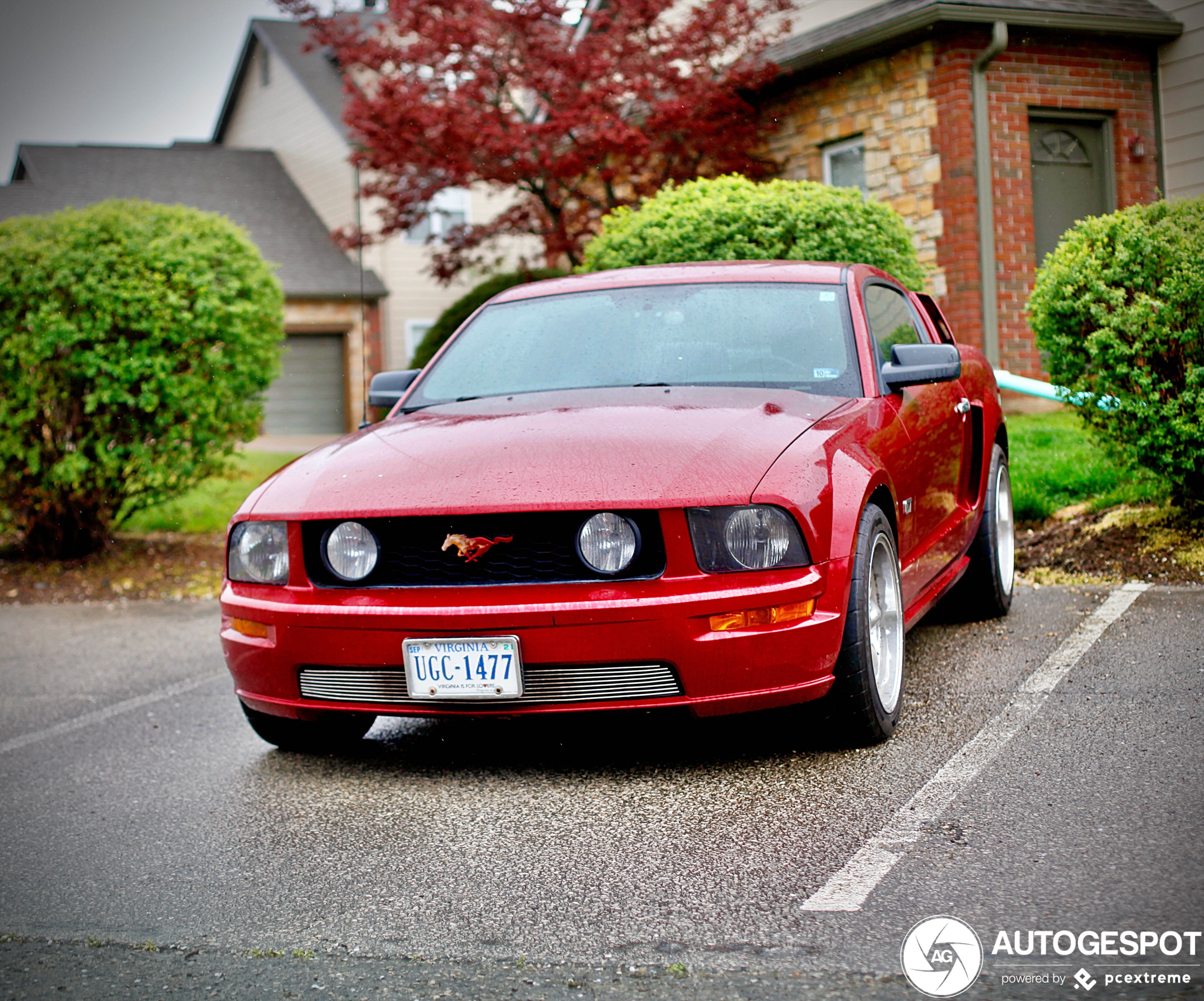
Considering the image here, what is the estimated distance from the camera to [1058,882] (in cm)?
287

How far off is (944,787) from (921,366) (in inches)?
65.0

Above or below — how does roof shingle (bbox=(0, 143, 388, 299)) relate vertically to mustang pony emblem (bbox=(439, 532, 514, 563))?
above

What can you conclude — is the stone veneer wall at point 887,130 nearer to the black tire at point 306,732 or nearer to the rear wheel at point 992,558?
the rear wheel at point 992,558

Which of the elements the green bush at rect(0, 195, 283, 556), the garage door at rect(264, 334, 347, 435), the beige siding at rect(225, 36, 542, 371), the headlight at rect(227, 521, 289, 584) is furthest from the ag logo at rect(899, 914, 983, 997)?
the garage door at rect(264, 334, 347, 435)

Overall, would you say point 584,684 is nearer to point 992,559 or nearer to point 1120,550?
point 992,559

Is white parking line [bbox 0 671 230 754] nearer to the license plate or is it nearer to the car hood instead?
the car hood

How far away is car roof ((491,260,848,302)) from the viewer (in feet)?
16.5

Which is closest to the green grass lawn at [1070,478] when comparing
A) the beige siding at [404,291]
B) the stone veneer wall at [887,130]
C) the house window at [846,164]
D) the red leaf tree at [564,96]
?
the stone veneer wall at [887,130]

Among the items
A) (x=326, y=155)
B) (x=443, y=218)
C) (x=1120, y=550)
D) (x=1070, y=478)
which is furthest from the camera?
(x=326, y=155)

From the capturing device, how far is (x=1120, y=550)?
6871 millimetres

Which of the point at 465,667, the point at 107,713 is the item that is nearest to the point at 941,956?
the point at 465,667

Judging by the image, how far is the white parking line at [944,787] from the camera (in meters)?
2.93

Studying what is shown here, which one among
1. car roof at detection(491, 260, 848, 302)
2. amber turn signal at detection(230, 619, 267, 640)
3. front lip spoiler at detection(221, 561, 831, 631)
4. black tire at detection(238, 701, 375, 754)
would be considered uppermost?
car roof at detection(491, 260, 848, 302)

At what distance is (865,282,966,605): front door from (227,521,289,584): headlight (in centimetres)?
201
